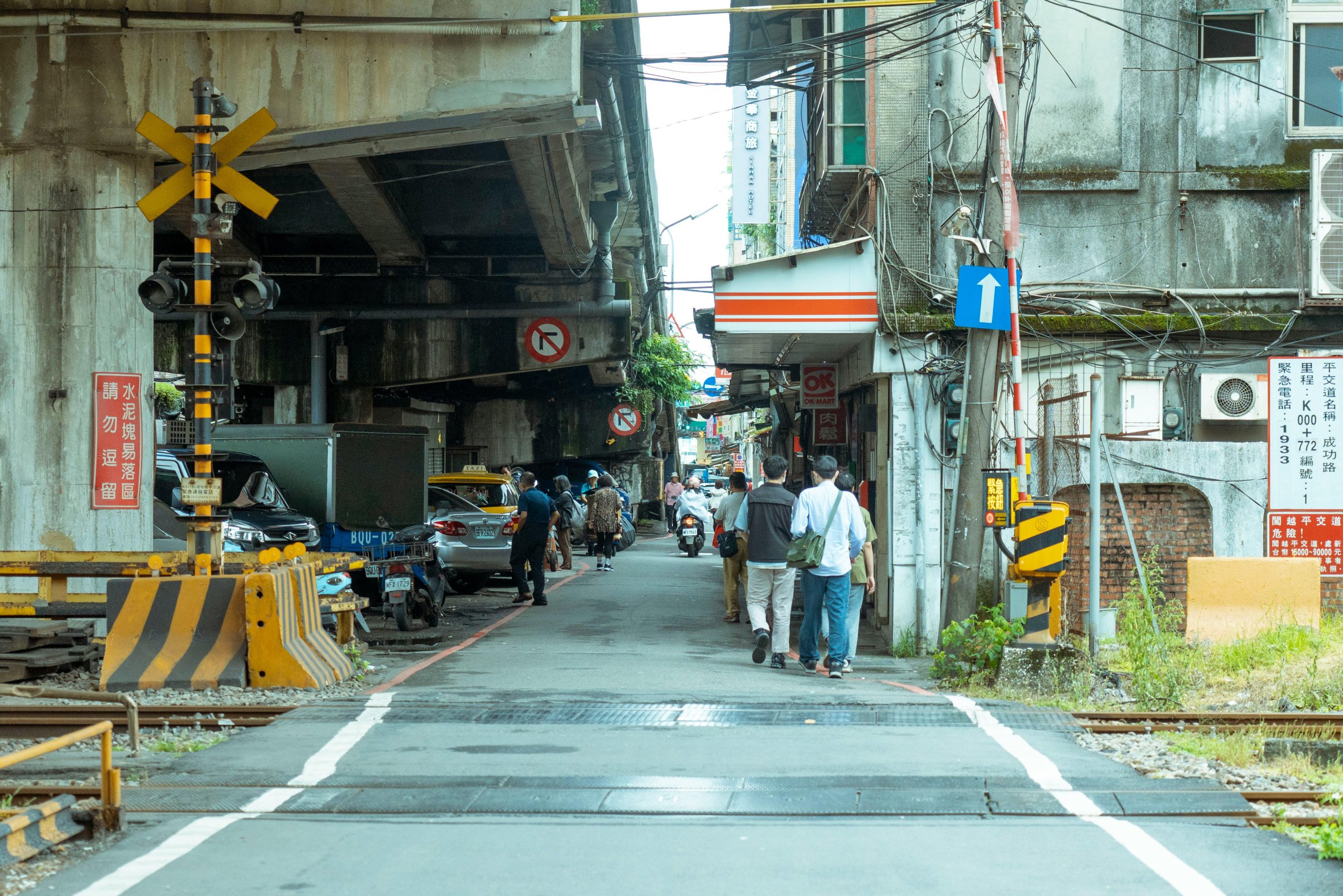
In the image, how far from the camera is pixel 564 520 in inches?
953

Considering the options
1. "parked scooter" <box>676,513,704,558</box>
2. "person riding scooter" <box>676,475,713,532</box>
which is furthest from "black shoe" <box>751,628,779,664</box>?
"parked scooter" <box>676,513,704,558</box>

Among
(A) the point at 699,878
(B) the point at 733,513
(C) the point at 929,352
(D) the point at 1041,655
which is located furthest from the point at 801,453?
(A) the point at 699,878

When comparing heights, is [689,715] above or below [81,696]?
below

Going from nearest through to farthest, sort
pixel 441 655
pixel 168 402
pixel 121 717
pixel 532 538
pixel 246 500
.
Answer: pixel 121 717 < pixel 441 655 < pixel 246 500 < pixel 532 538 < pixel 168 402

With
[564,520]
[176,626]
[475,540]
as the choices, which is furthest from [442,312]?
[176,626]

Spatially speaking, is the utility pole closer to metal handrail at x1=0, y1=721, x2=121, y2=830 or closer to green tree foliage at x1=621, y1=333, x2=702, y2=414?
metal handrail at x1=0, y1=721, x2=121, y2=830

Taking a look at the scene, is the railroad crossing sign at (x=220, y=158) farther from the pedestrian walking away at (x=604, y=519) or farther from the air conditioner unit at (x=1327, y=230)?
the pedestrian walking away at (x=604, y=519)

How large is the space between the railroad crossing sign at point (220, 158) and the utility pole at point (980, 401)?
5.93m

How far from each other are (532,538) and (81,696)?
10300 mm

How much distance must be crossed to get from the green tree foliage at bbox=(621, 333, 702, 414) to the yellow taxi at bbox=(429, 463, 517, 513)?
12151 millimetres

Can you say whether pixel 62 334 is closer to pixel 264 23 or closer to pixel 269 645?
pixel 264 23

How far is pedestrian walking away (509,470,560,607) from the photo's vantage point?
17.4 metres

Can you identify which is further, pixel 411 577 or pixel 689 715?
pixel 411 577

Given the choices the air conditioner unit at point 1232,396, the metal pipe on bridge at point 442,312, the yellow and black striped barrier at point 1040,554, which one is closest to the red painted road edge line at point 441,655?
the yellow and black striped barrier at point 1040,554
